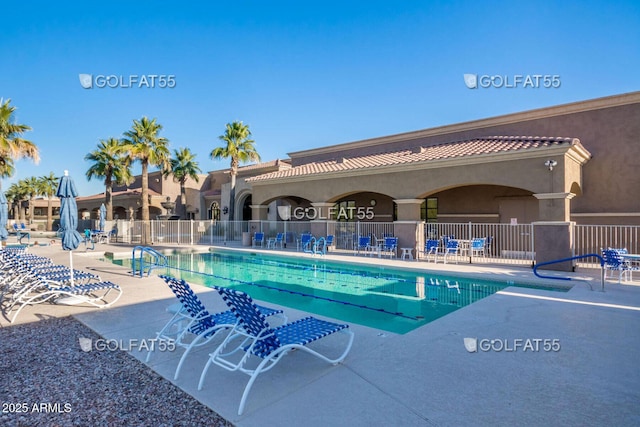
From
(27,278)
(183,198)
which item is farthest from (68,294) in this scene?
(183,198)

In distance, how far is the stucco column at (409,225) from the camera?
1603 centimetres

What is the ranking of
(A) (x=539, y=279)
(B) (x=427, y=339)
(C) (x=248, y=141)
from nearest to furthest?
(B) (x=427, y=339)
(A) (x=539, y=279)
(C) (x=248, y=141)

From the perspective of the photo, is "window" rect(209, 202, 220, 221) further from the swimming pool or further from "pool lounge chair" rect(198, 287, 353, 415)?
"pool lounge chair" rect(198, 287, 353, 415)

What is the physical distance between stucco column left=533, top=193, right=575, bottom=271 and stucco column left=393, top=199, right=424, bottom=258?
15.4 ft

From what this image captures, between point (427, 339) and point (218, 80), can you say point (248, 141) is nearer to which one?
point (218, 80)

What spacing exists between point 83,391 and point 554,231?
1388 cm

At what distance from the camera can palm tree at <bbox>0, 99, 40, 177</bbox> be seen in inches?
733

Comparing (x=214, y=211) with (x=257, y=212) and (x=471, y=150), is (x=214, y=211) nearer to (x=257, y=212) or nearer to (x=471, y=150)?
(x=257, y=212)

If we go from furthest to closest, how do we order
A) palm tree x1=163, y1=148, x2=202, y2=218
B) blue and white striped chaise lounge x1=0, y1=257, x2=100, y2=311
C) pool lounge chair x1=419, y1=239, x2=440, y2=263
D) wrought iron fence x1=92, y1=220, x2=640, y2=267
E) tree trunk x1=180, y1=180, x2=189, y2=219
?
tree trunk x1=180, y1=180, x2=189, y2=219 → palm tree x1=163, y1=148, x2=202, y2=218 → pool lounge chair x1=419, y1=239, x2=440, y2=263 → wrought iron fence x1=92, y1=220, x2=640, y2=267 → blue and white striped chaise lounge x1=0, y1=257, x2=100, y2=311

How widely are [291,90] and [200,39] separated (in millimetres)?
5055

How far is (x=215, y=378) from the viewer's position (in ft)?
13.4

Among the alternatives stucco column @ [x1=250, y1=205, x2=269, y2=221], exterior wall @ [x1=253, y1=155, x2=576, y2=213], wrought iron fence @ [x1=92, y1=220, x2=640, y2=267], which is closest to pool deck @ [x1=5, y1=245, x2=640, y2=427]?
exterior wall @ [x1=253, y1=155, x2=576, y2=213]

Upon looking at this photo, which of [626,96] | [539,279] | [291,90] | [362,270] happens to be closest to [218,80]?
[291,90]

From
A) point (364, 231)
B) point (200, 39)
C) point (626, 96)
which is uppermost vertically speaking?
point (200, 39)
